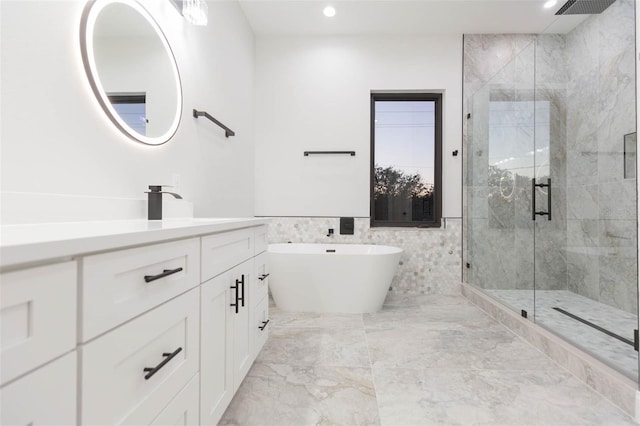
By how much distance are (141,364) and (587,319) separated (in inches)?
97.1

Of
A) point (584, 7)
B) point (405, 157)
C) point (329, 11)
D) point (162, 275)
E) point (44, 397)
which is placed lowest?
point (44, 397)

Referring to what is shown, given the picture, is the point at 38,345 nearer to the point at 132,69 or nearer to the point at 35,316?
the point at 35,316

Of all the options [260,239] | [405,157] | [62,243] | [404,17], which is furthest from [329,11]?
[62,243]

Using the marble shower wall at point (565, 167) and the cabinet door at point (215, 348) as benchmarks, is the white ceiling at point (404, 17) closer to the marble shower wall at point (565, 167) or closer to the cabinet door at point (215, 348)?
the marble shower wall at point (565, 167)

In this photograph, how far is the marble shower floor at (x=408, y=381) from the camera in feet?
3.95

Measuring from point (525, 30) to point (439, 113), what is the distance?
112cm

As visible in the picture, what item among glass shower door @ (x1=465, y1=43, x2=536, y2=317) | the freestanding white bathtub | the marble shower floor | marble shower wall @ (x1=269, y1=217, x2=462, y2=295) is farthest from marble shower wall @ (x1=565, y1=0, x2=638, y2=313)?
the freestanding white bathtub

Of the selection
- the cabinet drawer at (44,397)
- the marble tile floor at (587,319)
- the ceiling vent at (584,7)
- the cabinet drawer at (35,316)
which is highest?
the ceiling vent at (584,7)

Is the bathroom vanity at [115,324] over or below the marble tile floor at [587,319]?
over

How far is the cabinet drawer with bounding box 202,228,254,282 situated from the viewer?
951mm

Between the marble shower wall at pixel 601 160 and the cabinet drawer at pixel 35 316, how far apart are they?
235 cm

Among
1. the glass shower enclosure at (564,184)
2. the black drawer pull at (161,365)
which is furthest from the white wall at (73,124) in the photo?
the glass shower enclosure at (564,184)

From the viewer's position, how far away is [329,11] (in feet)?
8.70

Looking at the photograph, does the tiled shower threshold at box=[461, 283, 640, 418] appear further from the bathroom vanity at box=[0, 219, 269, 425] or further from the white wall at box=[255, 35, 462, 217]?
the bathroom vanity at box=[0, 219, 269, 425]
